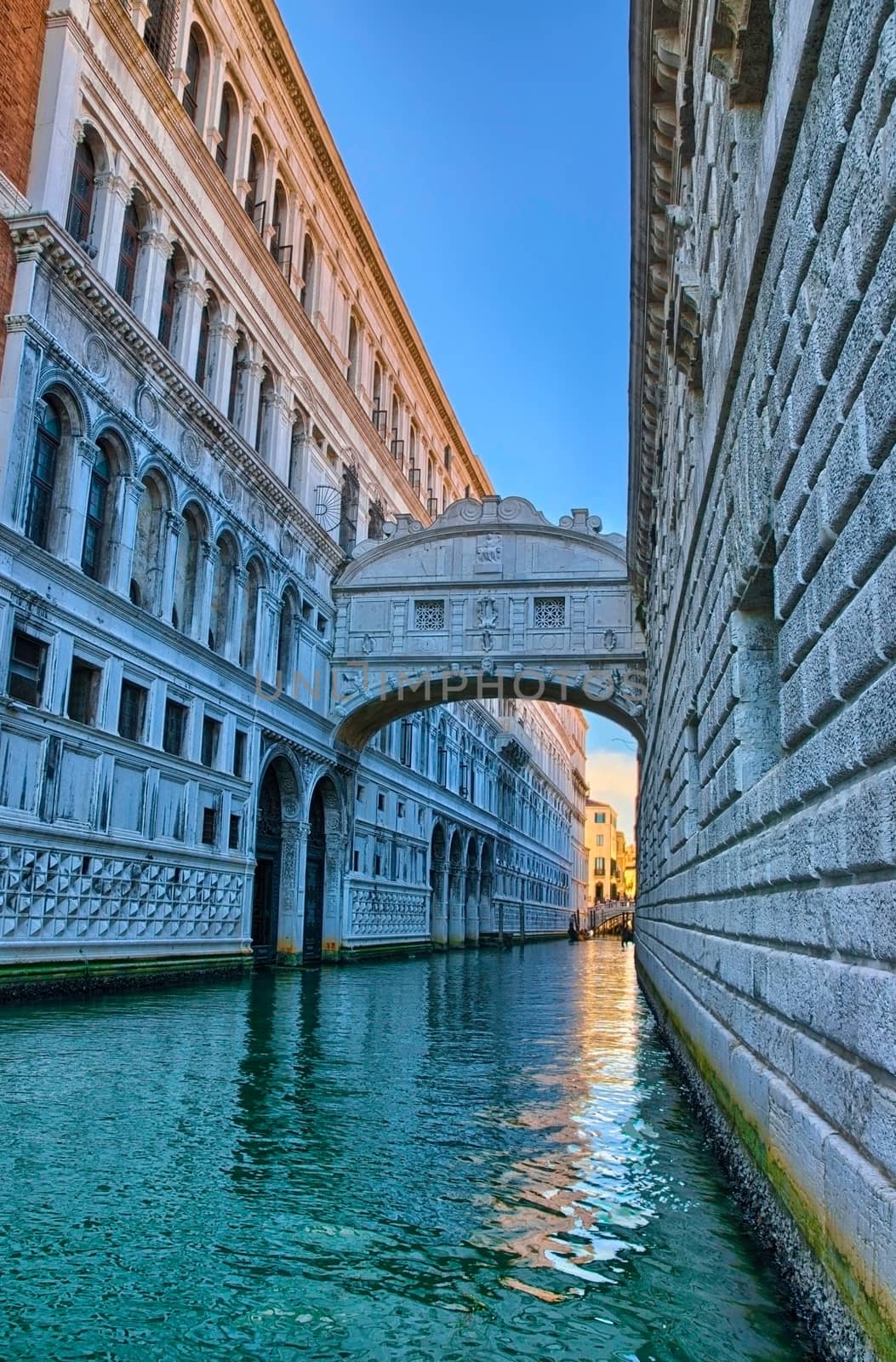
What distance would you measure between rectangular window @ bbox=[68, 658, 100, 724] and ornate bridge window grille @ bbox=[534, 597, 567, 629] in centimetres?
1006

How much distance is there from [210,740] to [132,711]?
2.63m

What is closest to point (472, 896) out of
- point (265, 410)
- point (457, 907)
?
point (457, 907)

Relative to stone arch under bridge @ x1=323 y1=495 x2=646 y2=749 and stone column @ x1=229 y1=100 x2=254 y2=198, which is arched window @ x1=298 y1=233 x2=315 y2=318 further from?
stone arch under bridge @ x1=323 y1=495 x2=646 y2=749

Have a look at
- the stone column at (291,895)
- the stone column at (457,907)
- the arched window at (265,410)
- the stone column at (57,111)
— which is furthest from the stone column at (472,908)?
the stone column at (57,111)

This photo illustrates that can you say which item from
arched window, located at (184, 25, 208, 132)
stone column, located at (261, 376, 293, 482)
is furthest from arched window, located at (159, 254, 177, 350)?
stone column, located at (261, 376, 293, 482)

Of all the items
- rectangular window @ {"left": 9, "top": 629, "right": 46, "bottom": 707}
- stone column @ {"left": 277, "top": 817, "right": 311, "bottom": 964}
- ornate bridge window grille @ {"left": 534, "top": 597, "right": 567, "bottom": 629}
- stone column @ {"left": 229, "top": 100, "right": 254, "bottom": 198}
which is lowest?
stone column @ {"left": 277, "top": 817, "right": 311, "bottom": 964}

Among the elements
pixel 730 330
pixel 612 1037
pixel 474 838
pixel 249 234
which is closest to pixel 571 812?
pixel 474 838

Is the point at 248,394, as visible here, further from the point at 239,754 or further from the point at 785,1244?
the point at 785,1244

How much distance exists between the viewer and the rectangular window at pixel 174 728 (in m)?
15.4

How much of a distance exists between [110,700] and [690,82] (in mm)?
9229

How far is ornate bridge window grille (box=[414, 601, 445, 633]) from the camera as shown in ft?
71.5

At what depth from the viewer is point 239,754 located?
58.9 feet

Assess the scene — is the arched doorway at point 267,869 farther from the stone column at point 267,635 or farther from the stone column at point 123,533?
the stone column at point 123,533

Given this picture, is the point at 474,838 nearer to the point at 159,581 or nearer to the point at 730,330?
the point at 159,581
